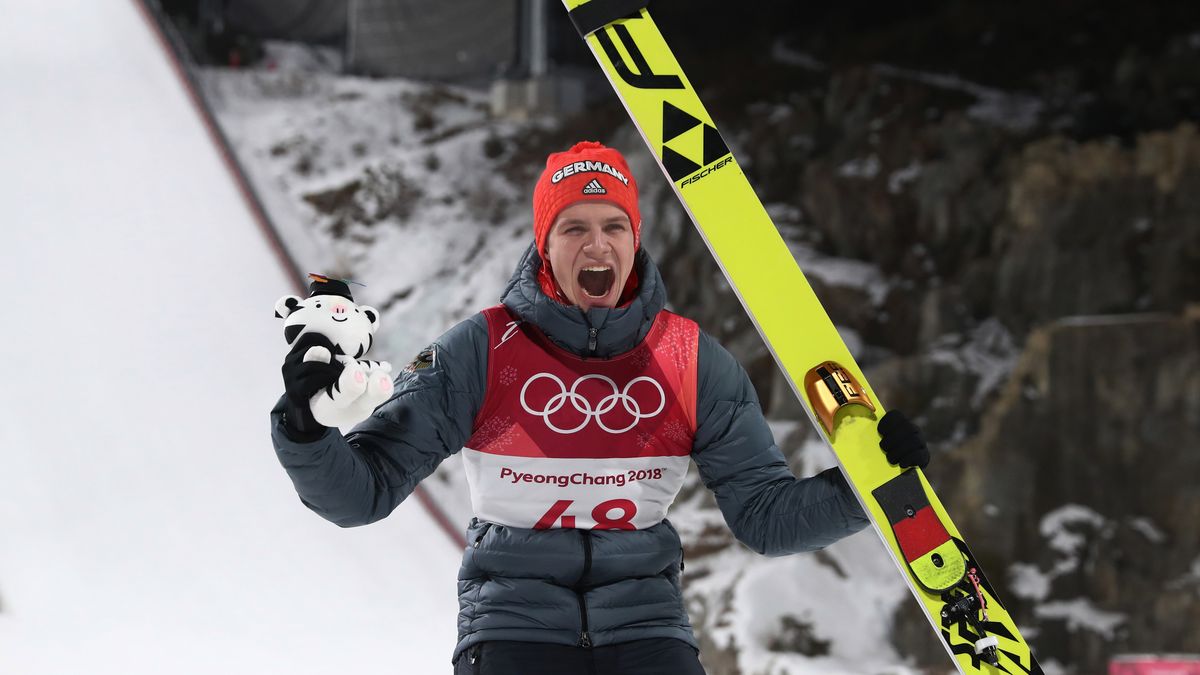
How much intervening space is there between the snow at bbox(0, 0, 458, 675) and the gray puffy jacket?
70.9 inches

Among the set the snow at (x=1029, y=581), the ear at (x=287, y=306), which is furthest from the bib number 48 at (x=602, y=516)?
the snow at (x=1029, y=581)

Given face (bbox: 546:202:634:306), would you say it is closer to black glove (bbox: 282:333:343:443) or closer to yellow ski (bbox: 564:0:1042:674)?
yellow ski (bbox: 564:0:1042:674)

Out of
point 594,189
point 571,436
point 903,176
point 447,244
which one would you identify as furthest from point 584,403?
point 447,244

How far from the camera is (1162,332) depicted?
4520 mm

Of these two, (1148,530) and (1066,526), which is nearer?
(1148,530)

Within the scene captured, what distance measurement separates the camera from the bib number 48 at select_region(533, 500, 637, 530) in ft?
4.58

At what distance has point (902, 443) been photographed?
4.99ft

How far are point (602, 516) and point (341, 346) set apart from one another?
0.44 meters

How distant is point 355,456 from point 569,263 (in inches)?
15.8

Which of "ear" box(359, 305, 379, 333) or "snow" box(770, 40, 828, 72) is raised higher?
"snow" box(770, 40, 828, 72)

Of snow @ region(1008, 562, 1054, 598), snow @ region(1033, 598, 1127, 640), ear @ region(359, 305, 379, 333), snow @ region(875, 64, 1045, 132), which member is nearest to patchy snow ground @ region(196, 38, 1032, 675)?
snow @ region(1008, 562, 1054, 598)

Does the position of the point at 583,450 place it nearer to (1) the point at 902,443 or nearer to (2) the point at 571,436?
(2) the point at 571,436

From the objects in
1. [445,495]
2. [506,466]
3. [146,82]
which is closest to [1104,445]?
[445,495]

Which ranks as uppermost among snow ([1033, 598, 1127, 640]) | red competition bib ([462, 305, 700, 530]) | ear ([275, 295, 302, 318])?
ear ([275, 295, 302, 318])
